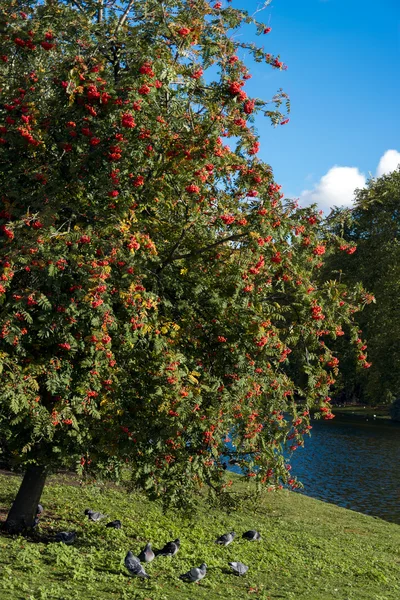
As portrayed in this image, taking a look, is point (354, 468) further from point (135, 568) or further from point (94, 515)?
point (135, 568)

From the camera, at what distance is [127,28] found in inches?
480

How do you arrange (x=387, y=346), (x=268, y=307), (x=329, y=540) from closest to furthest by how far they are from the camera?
1. (x=268, y=307)
2. (x=329, y=540)
3. (x=387, y=346)

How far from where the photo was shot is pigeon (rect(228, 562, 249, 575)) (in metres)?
13.0

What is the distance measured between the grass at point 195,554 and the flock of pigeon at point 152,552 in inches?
6.5

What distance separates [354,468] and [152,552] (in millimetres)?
25668

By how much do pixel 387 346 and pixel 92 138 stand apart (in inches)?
2176

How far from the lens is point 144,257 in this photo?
11727 millimetres

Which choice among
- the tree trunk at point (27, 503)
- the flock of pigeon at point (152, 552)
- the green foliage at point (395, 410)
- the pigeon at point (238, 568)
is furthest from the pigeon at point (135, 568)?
the green foliage at point (395, 410)

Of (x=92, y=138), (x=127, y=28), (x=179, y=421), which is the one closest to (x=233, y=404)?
(x=179, y=421)

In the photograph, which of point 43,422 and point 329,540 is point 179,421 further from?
point 329,540

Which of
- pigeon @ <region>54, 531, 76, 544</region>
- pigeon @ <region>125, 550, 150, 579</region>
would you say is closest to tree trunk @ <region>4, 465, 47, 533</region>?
pigeon @ <region>54, 531, 76, 544</region>

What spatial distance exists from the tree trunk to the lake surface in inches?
629

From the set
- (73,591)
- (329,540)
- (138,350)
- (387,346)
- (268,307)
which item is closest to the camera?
(73,591)

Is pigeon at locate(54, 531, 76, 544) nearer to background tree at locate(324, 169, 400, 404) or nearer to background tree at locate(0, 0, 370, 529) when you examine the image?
background tree at locate(0, 0, 370, 529)
